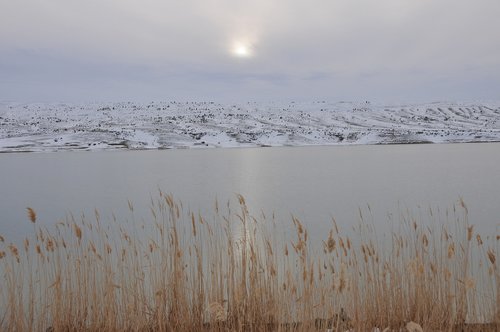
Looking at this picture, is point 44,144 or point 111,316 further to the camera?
point 44,144

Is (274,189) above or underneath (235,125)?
underneath

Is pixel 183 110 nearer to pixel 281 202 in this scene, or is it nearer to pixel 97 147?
pixel 97 147

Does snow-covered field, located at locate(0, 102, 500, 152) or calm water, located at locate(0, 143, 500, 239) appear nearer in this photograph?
calm water, located at locate(0, 143, 500, 239)

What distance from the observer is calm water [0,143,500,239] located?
35.0 ft

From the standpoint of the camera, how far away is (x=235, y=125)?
52.4 metres

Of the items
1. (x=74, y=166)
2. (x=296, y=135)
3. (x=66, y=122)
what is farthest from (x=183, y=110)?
(x=74, y=166)

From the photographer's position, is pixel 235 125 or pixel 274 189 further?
pixel 235 125

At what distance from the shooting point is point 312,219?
9.78m

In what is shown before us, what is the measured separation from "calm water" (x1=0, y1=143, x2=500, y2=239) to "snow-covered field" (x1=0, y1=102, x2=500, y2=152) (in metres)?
20.5

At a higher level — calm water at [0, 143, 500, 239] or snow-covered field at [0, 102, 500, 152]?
snow-covered field at [0, 102, 500, 152]

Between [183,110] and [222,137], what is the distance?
889 inches

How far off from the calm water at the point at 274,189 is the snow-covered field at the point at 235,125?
20488 mm

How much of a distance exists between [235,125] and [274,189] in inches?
1493

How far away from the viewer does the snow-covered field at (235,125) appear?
43125mm
